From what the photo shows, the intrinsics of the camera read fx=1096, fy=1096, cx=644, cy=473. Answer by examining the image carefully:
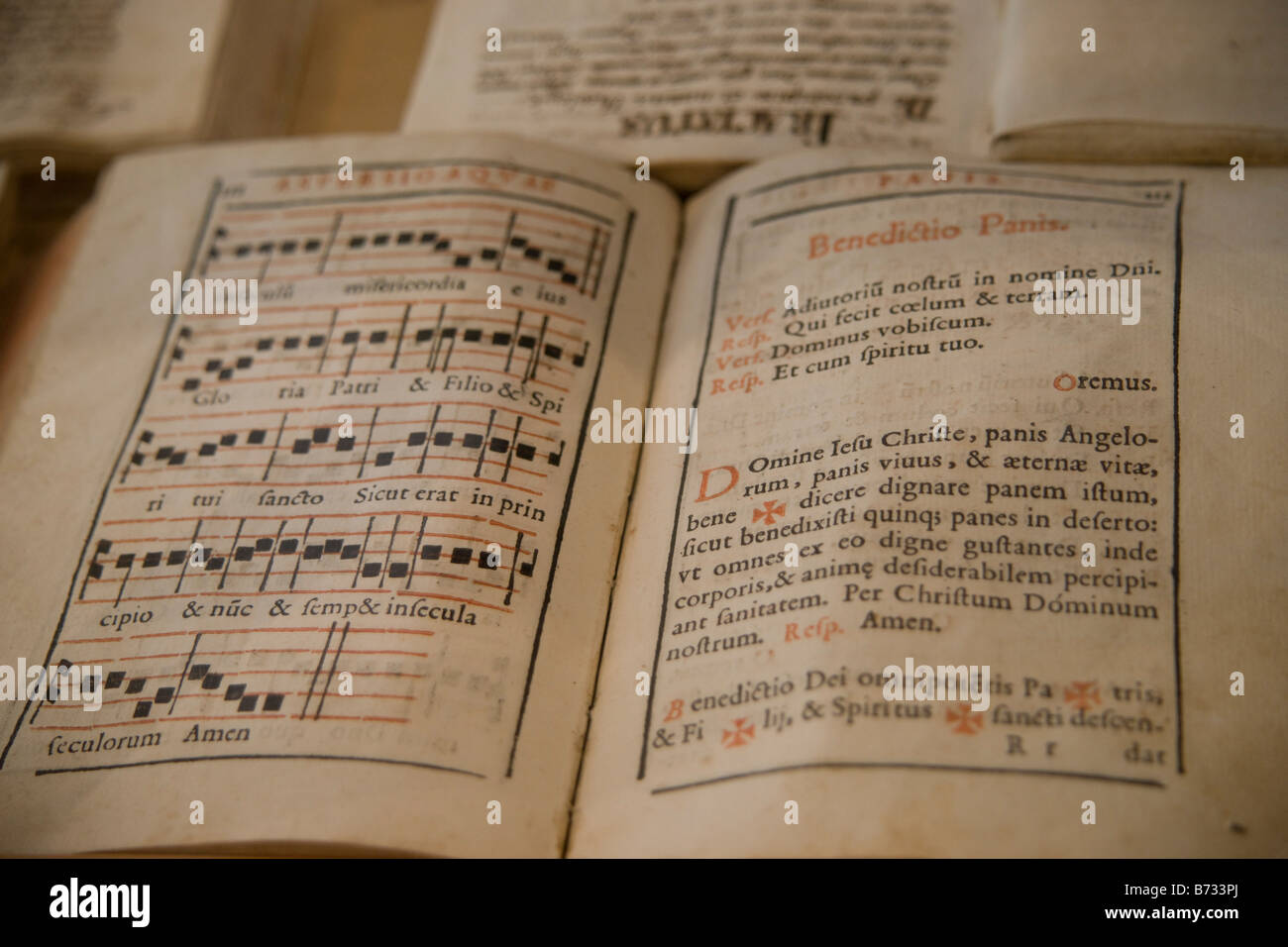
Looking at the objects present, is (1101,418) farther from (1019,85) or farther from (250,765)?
(250,765)

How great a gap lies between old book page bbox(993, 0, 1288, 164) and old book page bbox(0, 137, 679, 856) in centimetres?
36

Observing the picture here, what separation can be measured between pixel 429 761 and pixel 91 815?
24 cm

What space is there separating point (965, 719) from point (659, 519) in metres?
0.28

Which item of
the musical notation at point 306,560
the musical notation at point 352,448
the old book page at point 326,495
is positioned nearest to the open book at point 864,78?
the old book page at point 326,495

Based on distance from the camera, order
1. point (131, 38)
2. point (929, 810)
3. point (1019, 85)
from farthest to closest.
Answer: point (131, 38)
point (1019, 85)
point (929, 810)

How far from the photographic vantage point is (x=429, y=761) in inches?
29.6

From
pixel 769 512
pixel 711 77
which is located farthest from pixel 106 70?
pixel 769 512

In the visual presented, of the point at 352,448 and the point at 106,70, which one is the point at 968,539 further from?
the point at 106,70

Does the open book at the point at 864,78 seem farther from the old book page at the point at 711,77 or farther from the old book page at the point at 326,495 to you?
the old book page at the point at 326,495

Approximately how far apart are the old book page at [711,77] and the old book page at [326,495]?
0.13m

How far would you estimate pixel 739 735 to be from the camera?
29.4 inches
